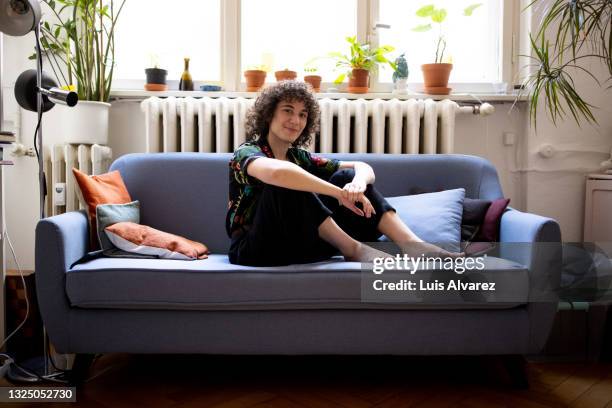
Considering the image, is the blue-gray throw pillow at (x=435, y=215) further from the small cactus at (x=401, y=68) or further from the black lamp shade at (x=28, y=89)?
the black lamp shade at (x=28, y=89)

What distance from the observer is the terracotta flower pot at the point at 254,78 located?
9.53ft

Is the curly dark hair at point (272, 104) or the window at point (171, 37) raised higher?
the window at point (171, 37)

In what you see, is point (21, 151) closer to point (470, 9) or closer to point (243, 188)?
point (243, 188)

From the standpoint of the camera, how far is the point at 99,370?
6.25ft

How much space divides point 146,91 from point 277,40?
2.65 feet

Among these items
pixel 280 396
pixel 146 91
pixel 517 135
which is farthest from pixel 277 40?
pixel 280 396

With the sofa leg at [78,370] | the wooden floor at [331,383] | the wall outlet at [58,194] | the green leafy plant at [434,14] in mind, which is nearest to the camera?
the wooden floor at [331,383]

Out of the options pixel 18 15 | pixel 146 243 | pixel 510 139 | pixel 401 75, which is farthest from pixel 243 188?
pixel 510 139

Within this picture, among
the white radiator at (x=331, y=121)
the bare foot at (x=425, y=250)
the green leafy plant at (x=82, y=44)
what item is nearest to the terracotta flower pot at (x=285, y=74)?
the white radiator at (x=331, y=121)

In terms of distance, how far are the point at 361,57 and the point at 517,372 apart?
1.81 metres

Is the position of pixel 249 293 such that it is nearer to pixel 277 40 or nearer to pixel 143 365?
pixel 143 365

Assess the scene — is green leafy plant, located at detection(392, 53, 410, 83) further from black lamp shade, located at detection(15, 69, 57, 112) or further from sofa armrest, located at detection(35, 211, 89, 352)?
sofa armrest, located at detection(35, 211, 89, 352)

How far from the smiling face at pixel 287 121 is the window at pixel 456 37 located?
1.18m

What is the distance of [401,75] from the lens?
2957 mm
